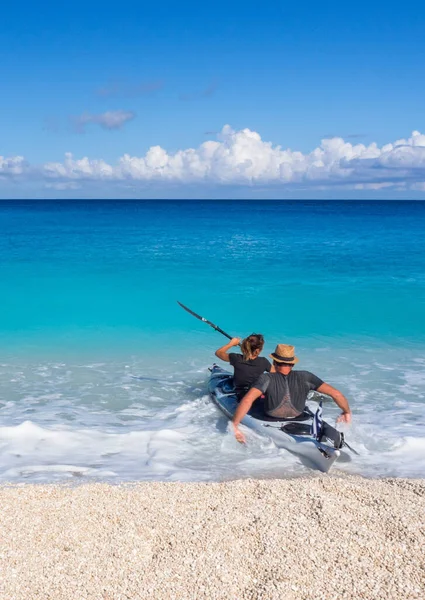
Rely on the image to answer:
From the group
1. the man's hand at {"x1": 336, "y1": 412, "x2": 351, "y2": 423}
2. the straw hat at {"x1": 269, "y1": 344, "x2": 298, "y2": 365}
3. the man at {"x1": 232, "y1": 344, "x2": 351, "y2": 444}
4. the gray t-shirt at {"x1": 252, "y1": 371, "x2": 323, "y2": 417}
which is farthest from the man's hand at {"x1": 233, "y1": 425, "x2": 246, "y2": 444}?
the man's hand at {"x1": 336, "y1": 412, "x2": 351, "y2": 423}

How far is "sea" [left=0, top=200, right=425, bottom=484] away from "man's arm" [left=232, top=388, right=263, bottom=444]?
10.2 inches

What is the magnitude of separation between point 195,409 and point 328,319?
9526 millimetres

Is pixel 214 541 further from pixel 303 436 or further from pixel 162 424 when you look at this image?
pixel 162 424

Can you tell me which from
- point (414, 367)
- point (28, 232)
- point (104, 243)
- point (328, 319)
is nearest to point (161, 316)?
point (328, 319)

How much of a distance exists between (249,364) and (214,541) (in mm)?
4138

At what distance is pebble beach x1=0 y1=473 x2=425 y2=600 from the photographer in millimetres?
4848

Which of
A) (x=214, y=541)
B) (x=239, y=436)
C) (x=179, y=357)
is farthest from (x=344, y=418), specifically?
(x=179, y=357)

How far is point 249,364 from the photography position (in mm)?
9422

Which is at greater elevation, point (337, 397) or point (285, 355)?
point (285, 355)

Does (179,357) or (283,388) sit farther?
(179,357)

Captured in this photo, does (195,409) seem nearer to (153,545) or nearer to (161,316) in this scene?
(153,545)

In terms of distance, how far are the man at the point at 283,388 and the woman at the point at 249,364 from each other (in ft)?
3.46

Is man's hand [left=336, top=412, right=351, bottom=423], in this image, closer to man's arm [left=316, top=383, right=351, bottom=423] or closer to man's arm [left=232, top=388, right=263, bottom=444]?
man's arm [left=316, top=383, right=351, bottom=423]

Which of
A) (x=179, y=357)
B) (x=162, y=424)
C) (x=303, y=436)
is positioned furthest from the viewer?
(x=179, y=357)
